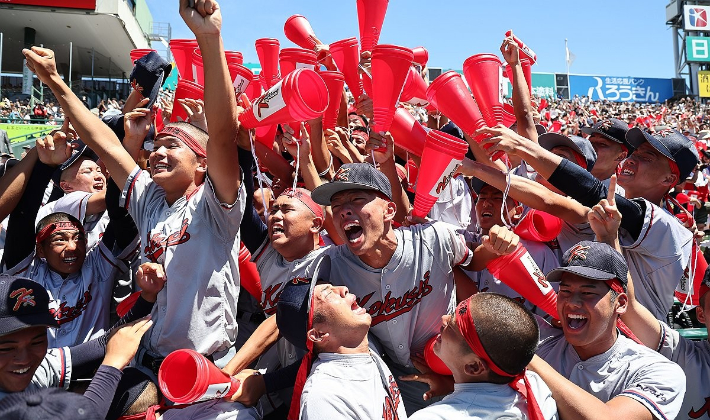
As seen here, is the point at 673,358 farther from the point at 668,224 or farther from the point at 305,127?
the point at 305,127

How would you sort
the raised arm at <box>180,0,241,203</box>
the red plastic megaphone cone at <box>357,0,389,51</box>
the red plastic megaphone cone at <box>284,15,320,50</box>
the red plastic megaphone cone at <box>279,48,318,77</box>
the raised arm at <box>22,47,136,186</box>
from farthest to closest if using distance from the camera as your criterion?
1. the red plastic megaphone cone at <box>284,15,320,50</box>
2. the red plastic megaphone cone at <box>357,0,389,51</box>
3. the red plastic megaphone cone at <box>279,48,318,77</box>
4. the raised arm at <box>22,47,136,186</box>
5. the raised arm at <box>180,0,241,203</box>

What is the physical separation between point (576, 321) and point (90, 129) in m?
2.51

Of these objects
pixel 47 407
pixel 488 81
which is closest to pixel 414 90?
pixel 488 81

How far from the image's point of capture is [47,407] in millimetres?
1571

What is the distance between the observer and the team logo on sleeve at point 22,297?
2462mm

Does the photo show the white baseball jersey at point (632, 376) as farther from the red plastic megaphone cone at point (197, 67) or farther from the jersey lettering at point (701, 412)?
the red plastic megaphone cone at point (197, 67)

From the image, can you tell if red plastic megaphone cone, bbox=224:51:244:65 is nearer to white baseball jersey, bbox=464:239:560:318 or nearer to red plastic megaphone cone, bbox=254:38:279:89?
red plastic megaphone cone, bbox=254:38:279:89

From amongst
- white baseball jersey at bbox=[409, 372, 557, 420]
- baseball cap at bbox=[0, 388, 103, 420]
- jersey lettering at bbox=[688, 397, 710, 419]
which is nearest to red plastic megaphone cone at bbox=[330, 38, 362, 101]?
white baseball jersey at bbox=[409, 372, 557, 420]

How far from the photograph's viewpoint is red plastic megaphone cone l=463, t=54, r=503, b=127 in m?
3.15

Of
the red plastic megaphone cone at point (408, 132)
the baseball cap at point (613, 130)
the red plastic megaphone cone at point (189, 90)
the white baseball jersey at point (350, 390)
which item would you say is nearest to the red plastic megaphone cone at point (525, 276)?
the white baseball jersey at point (350, 390)

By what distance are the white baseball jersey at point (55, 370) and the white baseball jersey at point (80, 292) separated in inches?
20.2

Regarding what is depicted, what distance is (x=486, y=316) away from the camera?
2.24 meters

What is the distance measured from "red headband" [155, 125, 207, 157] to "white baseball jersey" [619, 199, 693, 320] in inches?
87.2

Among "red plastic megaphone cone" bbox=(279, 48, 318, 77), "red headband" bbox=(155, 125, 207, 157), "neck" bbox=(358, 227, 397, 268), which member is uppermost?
"red plastic megaphone cone" bbox=(279, 48, 318, 77)
